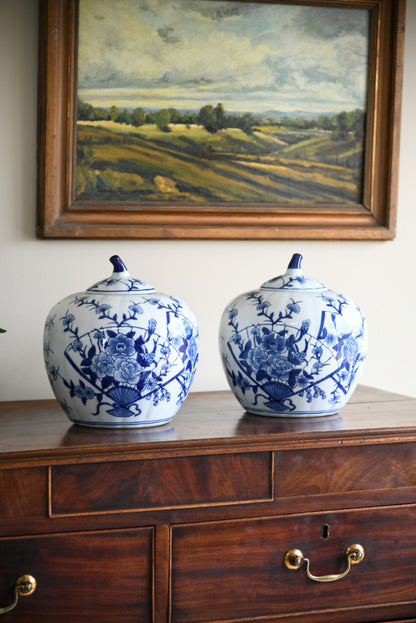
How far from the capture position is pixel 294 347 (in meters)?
1.57

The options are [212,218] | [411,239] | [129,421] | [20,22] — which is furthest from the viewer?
[411,239]

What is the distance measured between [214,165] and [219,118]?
10 centimetres

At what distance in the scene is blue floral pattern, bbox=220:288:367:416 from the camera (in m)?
1.57

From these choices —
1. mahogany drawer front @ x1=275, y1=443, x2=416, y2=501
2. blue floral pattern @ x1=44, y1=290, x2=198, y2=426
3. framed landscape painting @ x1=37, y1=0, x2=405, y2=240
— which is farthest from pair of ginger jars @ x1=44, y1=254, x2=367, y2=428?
framed landscape painting @ x1=37, y1=0, x2=405, y2=240

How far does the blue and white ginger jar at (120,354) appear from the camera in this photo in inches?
57.7

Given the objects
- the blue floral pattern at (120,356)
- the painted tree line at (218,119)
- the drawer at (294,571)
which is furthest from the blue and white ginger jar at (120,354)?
the painted tree line at (218,119)

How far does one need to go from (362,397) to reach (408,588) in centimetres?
41

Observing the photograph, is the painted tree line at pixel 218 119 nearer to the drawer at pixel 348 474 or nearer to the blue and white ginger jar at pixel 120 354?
the blue and white ginger jar at pixel 120 354

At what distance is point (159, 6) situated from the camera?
1875 mm

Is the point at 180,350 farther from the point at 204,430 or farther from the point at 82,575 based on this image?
the point at 82,575

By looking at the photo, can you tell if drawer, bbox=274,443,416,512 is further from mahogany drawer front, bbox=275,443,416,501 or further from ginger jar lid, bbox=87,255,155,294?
ginger jar lid, bbox=87,255,155,294

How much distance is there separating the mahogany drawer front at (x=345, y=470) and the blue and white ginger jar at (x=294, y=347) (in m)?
0.11

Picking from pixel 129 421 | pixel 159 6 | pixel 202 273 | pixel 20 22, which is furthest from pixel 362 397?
pixel 20 22

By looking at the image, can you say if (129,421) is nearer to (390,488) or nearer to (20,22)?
(390,488)
